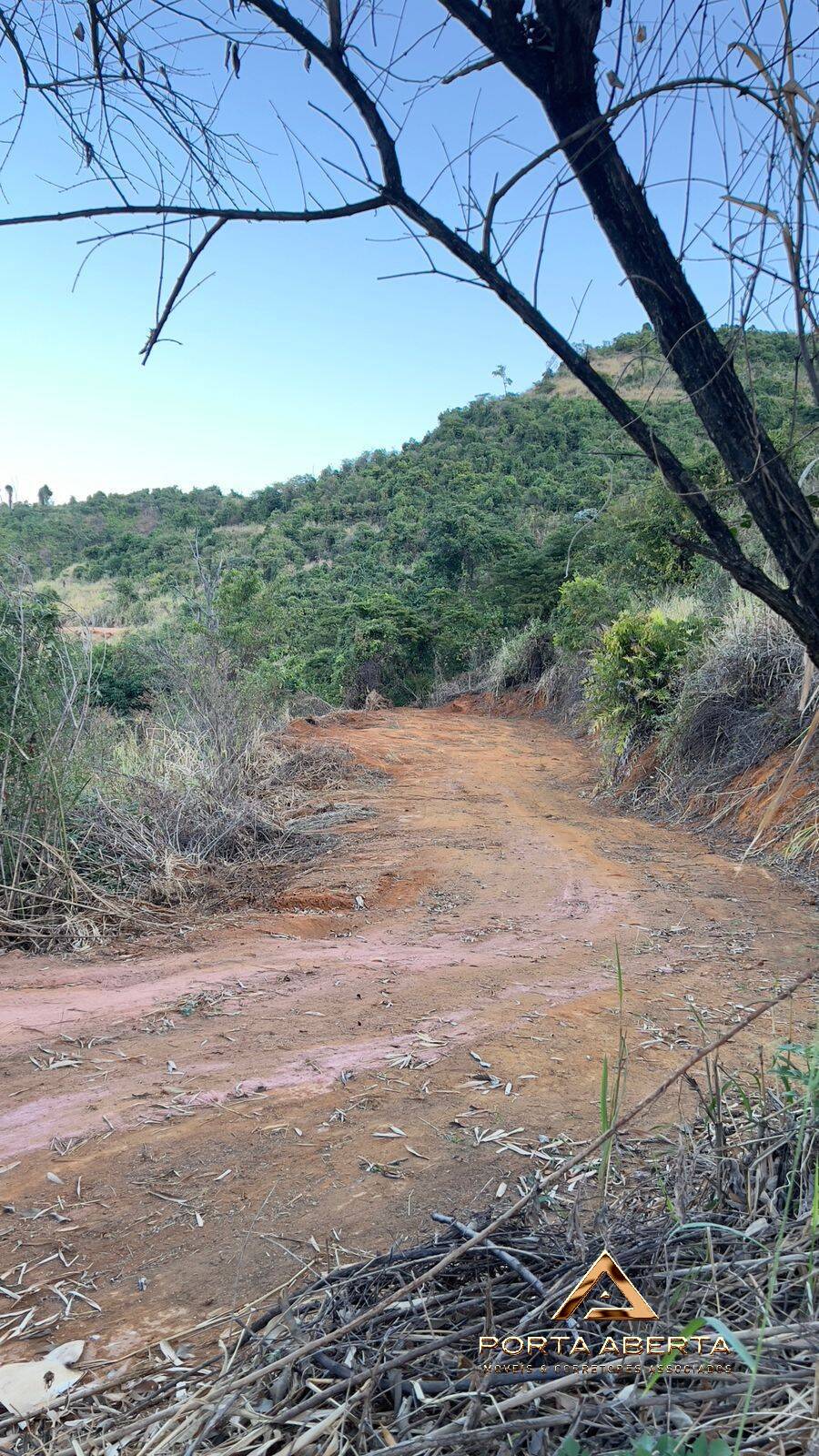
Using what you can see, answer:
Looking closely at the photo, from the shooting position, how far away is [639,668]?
936cm

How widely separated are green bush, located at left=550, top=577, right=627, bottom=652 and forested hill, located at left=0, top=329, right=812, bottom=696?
529mm

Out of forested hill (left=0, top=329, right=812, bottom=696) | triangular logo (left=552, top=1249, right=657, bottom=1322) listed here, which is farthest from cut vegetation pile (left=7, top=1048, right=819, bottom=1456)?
forested hill (left=0, top=329, right=812, bottom=696)

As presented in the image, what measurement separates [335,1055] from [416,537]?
2862 cm

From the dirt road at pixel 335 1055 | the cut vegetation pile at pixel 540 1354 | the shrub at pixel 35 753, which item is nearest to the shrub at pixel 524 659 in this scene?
the dirt road at pixel 335 1055

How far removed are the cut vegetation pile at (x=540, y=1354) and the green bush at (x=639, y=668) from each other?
758 cm

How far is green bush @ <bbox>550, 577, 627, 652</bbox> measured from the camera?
13734mm

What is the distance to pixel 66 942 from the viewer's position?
5.27m

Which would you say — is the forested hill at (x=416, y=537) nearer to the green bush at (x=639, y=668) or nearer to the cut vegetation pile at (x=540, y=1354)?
the green bush at (x=639, y=668)

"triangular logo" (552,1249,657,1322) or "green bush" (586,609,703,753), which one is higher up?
"green bush" (586,609,703,753)

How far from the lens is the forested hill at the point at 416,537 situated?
1051cm

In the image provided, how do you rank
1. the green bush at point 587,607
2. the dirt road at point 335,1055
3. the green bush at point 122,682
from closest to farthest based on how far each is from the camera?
the dirt road at point 335,1055 < the green bush at point 587,607 < the green bush at point 122,682

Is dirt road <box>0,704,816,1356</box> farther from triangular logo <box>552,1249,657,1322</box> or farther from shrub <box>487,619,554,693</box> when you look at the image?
shrub <box>487,619,554,693</box>

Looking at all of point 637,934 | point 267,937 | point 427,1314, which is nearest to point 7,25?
point 427,1314

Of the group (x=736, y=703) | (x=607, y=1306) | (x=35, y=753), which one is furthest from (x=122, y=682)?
(x=607, y=1306)
